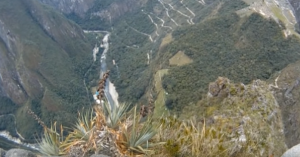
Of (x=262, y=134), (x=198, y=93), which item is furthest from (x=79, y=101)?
(x=262, y=134)

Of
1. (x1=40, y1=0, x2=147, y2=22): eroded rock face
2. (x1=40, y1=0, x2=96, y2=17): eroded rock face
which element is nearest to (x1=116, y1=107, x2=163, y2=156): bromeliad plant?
(x1=40, y1=0, x2=147, y2=22): eroded rock face

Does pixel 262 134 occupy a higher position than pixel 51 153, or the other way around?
pixel 51 153

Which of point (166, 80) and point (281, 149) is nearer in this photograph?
point (281, 149)

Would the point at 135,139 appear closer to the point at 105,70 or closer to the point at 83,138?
the point at 83,138

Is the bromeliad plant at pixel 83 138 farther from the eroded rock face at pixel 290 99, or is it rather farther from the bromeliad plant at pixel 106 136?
the eroded rock face at pixel 290 99

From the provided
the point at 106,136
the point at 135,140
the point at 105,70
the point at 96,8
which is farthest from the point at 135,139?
the point at 96,8

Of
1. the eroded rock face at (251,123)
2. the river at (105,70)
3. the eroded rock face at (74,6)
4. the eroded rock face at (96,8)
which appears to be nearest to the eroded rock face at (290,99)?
the eroded rock face at (251,123)

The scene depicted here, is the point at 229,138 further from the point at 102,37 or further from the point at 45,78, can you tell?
the point at 102,37
